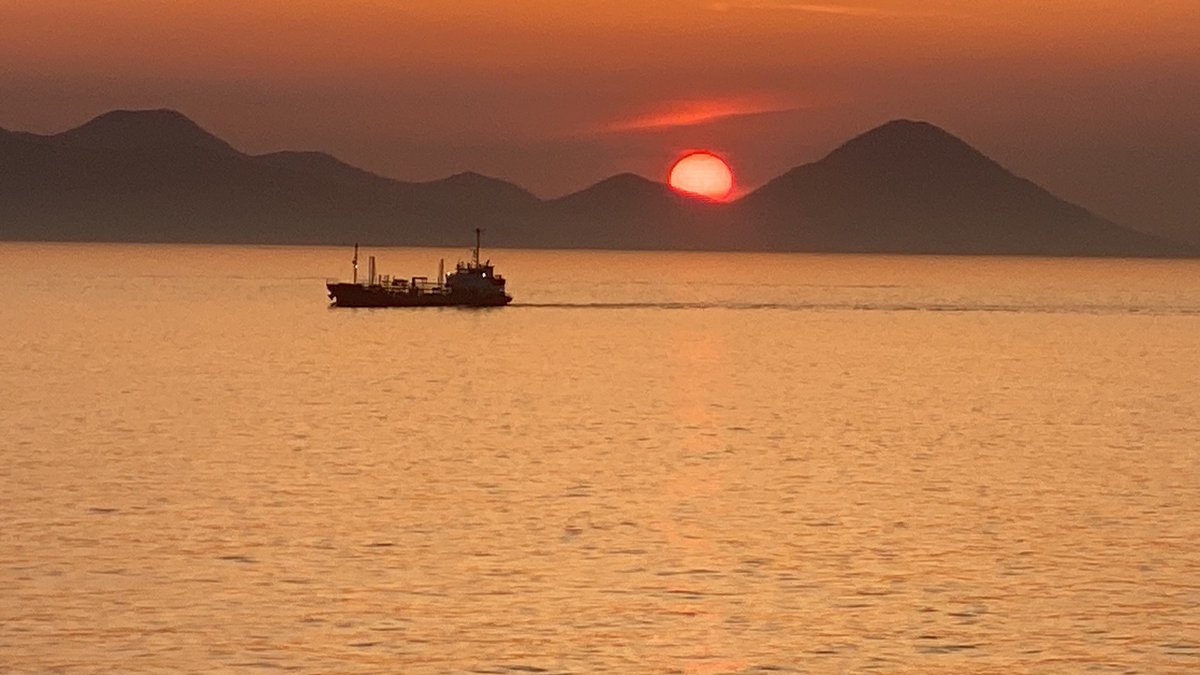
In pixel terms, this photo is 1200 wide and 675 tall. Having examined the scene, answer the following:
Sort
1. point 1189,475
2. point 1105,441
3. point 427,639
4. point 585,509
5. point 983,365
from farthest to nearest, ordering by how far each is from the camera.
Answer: point 983,365 → point 1105,441 → point 1189,475 → point 585,509 → point 427,639

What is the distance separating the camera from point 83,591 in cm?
4084

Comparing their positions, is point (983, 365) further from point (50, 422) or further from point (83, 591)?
point (83, 591)

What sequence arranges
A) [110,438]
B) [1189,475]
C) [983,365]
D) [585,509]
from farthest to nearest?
1. [983,365]
2. [110,438]
3. [1189,475]
4. [585,509]

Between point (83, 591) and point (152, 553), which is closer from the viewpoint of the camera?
point (83, 591)

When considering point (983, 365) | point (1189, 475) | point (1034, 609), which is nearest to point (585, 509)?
point (1034, 609)

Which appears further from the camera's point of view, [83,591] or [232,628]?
[83,591]

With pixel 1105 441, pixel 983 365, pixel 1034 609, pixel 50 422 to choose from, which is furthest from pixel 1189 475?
pixel 983 365

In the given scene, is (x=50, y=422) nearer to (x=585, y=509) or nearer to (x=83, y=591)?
(x=585, y=509)

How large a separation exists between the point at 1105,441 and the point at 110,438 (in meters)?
36.1

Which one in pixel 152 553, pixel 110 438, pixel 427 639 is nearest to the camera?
pixel 427 639

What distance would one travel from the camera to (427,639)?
36719 mm

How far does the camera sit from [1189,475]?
213 ft

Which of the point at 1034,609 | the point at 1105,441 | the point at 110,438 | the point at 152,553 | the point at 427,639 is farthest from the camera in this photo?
the point at 1105,441

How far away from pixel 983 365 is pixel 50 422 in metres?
70.0
